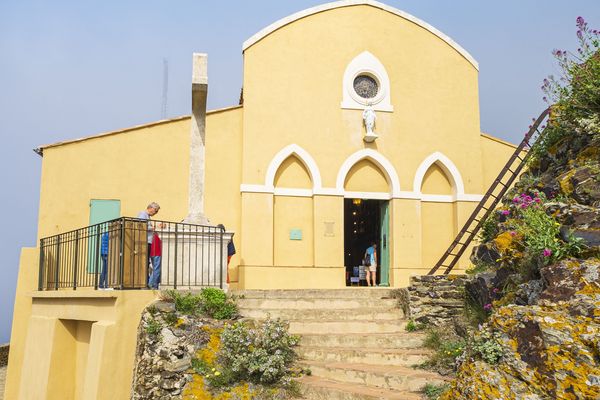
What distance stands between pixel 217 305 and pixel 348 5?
10.5 meters

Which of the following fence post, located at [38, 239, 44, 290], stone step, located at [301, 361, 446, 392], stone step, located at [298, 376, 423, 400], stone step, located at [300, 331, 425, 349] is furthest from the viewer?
fence post, located at [38, 239, 44, 290]

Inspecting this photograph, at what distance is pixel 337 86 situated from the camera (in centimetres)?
1650

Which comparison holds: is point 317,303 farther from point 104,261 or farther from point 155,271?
point 104,261

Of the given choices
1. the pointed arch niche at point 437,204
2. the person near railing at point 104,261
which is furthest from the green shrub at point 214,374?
the pointed arch niche at point 437,204

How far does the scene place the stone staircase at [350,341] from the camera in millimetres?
7336

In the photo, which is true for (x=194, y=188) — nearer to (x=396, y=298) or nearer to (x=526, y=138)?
(x=396, y=298)

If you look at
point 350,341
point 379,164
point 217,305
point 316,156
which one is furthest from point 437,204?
point 217,305

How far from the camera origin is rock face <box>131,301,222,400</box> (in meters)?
8.38

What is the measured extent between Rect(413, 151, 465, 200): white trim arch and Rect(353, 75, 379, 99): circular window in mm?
2362

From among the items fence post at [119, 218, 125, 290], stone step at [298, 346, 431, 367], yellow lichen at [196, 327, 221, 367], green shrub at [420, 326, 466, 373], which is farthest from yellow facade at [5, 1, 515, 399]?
green shrub at [420, 326, 466, 373]

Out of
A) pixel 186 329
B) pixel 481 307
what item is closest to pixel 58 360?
pixel 186 329

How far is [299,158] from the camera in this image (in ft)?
52.8

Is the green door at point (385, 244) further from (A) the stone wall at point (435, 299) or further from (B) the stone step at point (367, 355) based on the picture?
(B) the stone step at point (367, 355)

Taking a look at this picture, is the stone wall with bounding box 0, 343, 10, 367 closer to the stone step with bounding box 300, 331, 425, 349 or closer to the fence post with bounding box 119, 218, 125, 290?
the fence post with bounding box 119, 218, 125, 290
